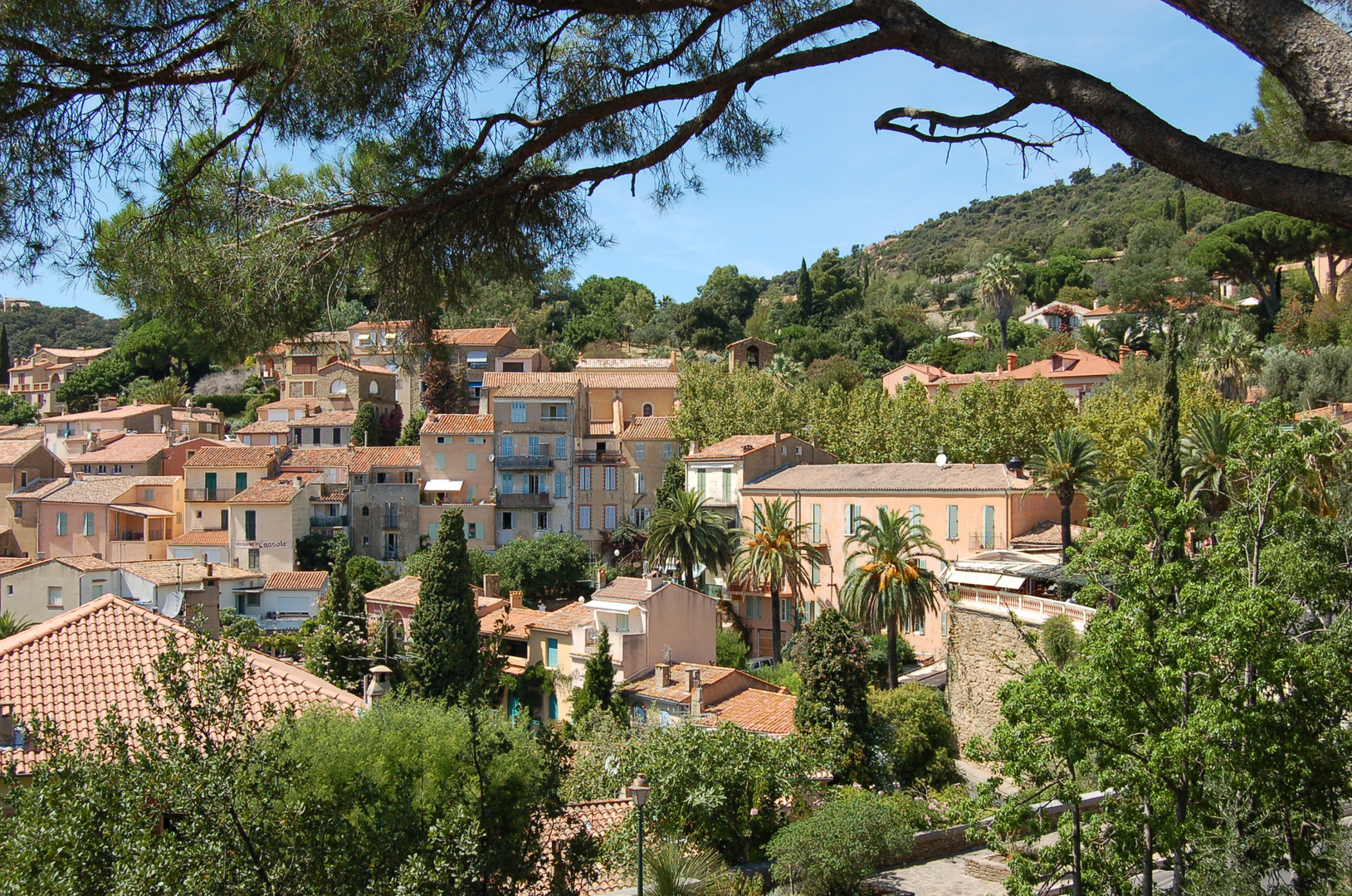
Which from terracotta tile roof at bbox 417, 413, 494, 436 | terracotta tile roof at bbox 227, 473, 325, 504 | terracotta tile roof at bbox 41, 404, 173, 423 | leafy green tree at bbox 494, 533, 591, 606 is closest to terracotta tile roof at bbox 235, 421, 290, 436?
terracotta tile roof at bbox 41, 404, 173, 423

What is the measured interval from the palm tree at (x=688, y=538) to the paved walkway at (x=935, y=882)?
17619mm

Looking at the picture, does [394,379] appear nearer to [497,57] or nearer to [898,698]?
[898,698]

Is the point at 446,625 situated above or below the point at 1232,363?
below

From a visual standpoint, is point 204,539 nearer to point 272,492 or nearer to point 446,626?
point 272,492

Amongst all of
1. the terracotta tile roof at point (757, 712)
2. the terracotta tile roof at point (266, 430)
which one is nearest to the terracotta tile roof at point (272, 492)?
the terracotta tile roof at point (266, 430)

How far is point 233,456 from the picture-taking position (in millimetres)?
47594

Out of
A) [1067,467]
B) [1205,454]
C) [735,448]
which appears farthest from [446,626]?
[1205,454]

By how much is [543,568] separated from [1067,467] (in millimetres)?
20141

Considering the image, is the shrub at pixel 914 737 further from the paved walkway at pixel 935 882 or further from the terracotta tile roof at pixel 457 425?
the terracotta tile roof at pixel 457 425

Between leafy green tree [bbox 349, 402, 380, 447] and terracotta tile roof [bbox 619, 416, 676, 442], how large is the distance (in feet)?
42.0

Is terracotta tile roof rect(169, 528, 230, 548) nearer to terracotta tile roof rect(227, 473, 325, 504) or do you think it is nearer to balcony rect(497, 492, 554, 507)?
terracotta tile roof rect(227, 473, 325, 504)

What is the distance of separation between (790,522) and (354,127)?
29.8m

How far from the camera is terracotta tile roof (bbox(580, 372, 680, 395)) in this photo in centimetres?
5500

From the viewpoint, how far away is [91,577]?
3281cm
